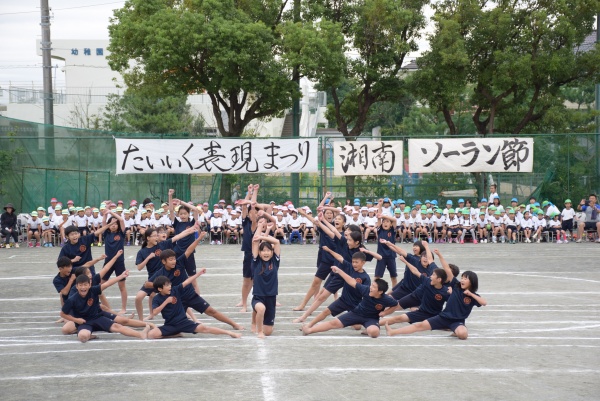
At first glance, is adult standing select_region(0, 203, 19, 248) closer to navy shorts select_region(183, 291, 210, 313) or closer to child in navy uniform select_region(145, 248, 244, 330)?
child in navy uniform select_region(145, 248, 244, 330)

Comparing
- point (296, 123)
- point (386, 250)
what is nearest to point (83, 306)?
point (386, 250)

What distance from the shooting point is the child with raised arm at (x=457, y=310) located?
37.2ft

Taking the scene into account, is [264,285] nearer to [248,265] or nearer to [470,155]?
[248,265]

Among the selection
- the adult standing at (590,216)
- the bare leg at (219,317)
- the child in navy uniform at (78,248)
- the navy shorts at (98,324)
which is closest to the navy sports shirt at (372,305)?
the bare leg at (219,317)

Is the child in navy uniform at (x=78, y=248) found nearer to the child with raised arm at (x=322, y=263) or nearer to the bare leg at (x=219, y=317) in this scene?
the bare leg at (x=219, y=317)

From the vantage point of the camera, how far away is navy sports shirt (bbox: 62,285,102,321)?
11312mm

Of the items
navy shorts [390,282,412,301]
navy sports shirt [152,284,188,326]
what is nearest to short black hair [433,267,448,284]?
navy shorts [390,282,412,301]

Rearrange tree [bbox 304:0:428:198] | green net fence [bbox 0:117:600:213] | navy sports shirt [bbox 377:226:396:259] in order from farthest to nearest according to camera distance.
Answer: tree [bbox 304:0:428:198], green net fence [bbox 0:117:600:213], navy sports shirt [bbox 377:226:396:259]

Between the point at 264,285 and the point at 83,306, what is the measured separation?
99.4 inches

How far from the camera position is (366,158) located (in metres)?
27.1

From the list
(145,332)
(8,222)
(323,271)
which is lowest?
(145,332)

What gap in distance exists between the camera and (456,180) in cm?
2800

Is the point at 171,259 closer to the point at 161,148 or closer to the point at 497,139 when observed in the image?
the point at 161,148

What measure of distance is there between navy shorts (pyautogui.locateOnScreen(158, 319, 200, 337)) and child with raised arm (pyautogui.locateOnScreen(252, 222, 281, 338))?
88cm
